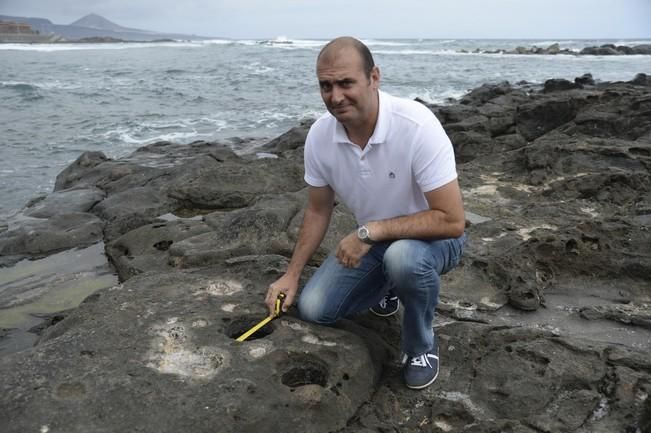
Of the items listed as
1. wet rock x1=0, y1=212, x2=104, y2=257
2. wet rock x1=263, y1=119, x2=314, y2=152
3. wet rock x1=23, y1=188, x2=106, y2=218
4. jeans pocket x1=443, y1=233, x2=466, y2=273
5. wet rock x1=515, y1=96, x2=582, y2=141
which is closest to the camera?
jeans pocket x1=443, y1=233, x2=466, y2=273

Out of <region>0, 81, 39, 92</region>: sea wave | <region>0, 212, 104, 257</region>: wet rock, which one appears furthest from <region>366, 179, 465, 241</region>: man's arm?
<region>0, 81, 39, 92</region>: sea wave

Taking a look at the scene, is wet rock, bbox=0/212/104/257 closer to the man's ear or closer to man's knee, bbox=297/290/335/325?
man's knee, bbox=297/290/335/325

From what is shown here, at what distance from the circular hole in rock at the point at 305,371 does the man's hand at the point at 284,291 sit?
0.37 metres

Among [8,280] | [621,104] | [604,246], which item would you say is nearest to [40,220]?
[8,280]

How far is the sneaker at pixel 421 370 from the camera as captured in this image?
2908 millimetres

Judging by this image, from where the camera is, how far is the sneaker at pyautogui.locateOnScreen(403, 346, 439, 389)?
2908 millimetres

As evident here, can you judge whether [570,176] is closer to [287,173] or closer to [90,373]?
[287,173]

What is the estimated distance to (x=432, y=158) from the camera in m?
2.80

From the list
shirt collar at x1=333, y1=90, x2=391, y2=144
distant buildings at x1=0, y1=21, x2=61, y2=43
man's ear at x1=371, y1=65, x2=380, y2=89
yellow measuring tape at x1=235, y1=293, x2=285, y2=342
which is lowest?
yellow measuring tape at x1=235, y1=293, x2=285, y2=342

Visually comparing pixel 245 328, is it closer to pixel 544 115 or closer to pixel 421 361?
pixel 421 361

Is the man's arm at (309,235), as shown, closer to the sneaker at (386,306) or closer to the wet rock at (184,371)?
the wet rock at (184,371)

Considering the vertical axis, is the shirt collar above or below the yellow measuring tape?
above

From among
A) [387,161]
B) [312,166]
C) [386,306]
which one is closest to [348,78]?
[387,161]

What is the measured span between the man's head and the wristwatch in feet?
1.77
